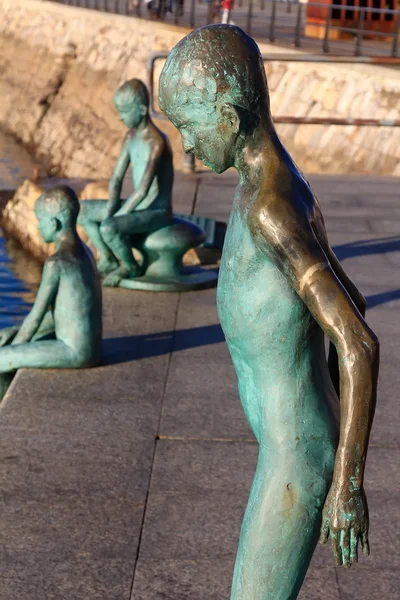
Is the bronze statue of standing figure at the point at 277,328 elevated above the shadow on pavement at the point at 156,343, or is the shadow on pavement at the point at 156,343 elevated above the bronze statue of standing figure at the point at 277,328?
the bronze statue of standing figure at the point at 277,328

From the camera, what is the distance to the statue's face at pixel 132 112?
789 centimetres

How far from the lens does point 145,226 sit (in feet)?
27.3

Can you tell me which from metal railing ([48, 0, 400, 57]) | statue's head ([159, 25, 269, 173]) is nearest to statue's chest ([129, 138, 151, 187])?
statue's head ([159, 25, 269, 173])

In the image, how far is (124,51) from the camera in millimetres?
30469

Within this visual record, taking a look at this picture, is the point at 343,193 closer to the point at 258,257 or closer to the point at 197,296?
the point at 197,296

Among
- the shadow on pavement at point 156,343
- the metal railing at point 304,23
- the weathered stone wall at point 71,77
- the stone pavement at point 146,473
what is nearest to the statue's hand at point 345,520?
the stone pavement at point 146,473

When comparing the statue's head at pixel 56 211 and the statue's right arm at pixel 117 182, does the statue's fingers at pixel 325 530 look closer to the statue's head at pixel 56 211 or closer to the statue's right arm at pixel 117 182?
the statue's head at pixel 56 211

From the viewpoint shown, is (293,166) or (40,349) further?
(40,349)

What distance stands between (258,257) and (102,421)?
10.4 ft

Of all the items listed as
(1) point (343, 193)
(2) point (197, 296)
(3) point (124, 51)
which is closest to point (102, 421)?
(2) point (197, 296)

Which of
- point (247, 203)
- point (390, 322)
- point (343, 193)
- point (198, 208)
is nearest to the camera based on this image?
point (247, 203)

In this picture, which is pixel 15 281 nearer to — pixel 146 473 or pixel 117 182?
pixel 117 182

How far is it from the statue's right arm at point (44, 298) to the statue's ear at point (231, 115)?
12.1 feet

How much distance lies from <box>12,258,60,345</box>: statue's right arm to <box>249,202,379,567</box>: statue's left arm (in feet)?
12.2
